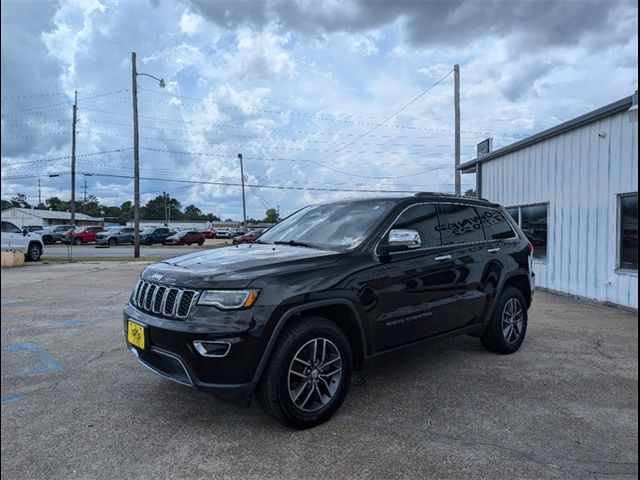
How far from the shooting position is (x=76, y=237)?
3675cm

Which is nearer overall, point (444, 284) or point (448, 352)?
point (444, 284)

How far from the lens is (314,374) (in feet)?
11.0

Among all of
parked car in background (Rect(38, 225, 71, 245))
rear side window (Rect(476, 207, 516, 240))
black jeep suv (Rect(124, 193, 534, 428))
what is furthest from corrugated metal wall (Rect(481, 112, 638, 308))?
parked car in background (Rect(38, 225, 71, 245))

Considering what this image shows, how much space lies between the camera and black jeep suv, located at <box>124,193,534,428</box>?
121 inches

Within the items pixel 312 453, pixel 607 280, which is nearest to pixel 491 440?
pixel 312 453

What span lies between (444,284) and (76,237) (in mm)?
38472

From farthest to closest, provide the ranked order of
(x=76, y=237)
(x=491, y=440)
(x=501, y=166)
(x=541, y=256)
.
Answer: (x=76, y=237) → (x=501, y=166) → (x=541, y=256) → (x=491, y=440)

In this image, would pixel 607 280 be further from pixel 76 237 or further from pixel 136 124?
pixel 76 237

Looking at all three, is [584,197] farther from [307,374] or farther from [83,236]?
[83,236]

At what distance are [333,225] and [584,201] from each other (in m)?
6.95

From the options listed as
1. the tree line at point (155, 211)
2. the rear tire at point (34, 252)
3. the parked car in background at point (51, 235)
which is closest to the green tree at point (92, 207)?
the tree line at point (155, 211)

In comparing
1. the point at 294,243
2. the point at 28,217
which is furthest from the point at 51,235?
the point at 294,243

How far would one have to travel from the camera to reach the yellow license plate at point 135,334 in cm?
337

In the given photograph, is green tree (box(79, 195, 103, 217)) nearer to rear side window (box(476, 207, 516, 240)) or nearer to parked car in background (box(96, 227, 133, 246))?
parked car in background (box(96, 227, 133, 246))
